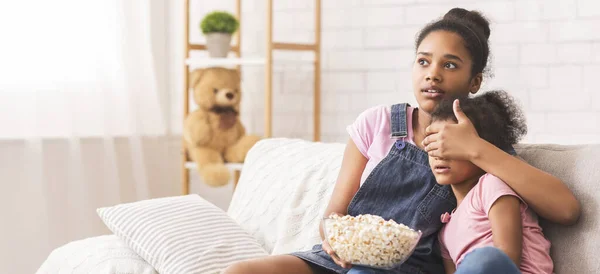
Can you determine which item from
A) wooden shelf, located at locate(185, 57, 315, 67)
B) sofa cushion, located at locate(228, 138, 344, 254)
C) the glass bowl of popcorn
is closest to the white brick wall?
wooden shelf, located at locate(185, 57, 315, 67)

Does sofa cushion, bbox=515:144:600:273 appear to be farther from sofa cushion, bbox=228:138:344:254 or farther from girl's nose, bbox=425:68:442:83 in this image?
sofa cushion, bbox=228:138:344:254

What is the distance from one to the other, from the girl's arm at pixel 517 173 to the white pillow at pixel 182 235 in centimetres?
63

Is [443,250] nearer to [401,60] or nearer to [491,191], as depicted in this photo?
[491,191]

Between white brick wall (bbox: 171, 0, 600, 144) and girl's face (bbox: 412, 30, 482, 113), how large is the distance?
1388 millimetres

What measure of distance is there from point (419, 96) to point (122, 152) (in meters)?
2.09

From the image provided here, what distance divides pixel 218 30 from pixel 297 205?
1484 millimetres

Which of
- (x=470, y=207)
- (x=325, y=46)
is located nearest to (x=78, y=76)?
(x=325, y=46)

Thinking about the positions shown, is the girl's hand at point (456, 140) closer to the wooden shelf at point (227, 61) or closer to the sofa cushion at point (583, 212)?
the sofa cushion at point (583, 212)

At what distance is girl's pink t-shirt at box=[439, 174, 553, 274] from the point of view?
1.60 m

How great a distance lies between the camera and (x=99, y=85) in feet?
11.5

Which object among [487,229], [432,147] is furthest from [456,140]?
[487,229]

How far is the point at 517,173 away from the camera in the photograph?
63.6 inches

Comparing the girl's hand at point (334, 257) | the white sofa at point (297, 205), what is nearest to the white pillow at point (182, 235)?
the white sofa at point (297, 205)

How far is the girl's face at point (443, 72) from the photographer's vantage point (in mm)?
1848
